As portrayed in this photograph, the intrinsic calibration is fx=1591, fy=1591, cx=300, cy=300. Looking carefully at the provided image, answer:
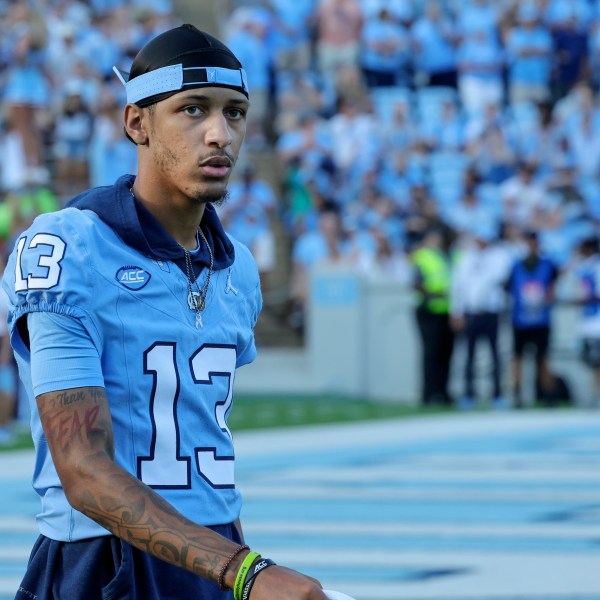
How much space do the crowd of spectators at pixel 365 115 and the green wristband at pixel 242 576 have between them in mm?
14972

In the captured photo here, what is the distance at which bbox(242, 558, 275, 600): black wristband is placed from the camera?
259cm

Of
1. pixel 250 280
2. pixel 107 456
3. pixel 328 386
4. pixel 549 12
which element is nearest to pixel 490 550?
pixel 250 280

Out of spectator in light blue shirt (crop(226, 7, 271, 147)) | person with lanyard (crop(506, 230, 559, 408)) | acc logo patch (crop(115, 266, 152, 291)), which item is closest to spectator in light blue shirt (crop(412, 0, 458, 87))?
spectator in light blue shirt (crop(226, 7, 271, 147))

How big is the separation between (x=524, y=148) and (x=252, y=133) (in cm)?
359

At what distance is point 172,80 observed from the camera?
311 cm

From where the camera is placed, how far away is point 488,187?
20.2m

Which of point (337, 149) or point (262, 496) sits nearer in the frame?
point (262, 496)

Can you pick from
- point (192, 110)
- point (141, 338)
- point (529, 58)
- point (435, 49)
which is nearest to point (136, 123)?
point (192, 110)

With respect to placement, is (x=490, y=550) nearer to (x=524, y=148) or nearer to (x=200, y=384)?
(x=200, y=384)

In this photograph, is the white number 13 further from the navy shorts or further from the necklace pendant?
the navy shorts

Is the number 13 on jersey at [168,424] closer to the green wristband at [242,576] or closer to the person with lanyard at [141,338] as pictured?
the person with lanyard at [141,338]

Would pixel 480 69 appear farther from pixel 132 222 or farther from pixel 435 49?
pixel 132 222

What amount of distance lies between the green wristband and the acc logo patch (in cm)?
67

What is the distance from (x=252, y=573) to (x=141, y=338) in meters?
0.62
